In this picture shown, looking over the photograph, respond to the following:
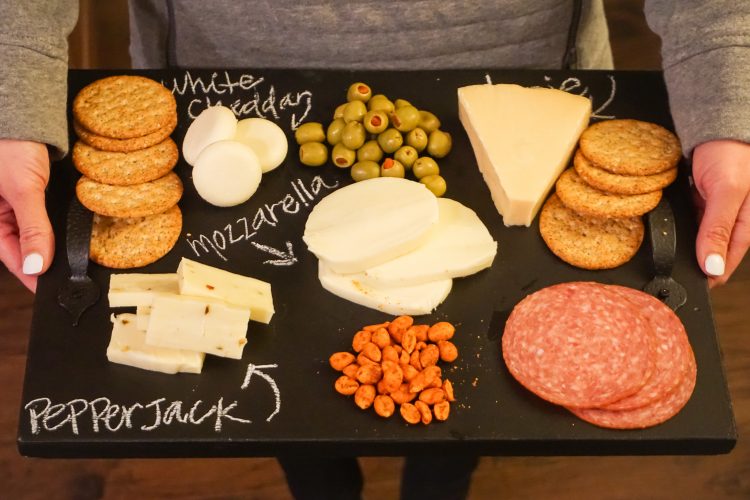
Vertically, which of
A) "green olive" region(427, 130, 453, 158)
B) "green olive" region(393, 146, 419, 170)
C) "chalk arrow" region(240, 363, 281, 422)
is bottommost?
"chalk arrow" region(240, 363, 281, 422)

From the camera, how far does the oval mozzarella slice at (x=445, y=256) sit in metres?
1.59

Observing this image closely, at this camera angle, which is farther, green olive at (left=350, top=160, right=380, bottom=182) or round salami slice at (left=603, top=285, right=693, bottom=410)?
green olive at (left=350, top=160, right=380, bottom=182)

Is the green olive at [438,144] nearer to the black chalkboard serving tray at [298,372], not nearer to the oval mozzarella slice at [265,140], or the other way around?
the black chalkboard serving tray at [298,372]

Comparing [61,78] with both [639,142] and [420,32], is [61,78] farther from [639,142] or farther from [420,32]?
[639,142]

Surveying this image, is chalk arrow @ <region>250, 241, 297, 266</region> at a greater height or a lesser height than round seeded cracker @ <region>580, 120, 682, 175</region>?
A: lesser

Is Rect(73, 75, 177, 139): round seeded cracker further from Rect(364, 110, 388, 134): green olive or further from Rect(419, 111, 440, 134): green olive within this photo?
Rect(419, 111, 440, 134): green olive

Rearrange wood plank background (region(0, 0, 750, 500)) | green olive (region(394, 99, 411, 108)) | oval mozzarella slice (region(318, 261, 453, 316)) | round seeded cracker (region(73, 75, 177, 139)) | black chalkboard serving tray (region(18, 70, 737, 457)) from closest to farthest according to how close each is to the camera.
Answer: black chalkboard serving tray (region(18, 70, 737, 457)) → oval mozzarella slice (region(318, 261, 453, 316)) → round seeded cracker (region(73, 75, 177, 139)) → green olive (region(394, 99, 411, 108)) → wood plank background (region(0, 0, 750, 500))

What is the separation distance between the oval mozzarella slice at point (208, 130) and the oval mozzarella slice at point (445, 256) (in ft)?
1.31

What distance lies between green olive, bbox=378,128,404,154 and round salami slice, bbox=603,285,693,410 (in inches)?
19.9

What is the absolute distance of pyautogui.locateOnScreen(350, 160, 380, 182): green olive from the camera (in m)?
1.73

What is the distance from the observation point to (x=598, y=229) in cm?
166

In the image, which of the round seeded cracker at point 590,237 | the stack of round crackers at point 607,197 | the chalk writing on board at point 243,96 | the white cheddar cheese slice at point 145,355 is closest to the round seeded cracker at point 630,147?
the stack of round crackers at point 607,197

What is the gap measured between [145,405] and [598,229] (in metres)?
0.88

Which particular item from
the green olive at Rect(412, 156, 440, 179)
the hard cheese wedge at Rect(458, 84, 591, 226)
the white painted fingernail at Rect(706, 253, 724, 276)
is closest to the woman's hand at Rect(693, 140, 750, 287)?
the white painted fingernail at Rect(706, 253, 724, 276)
